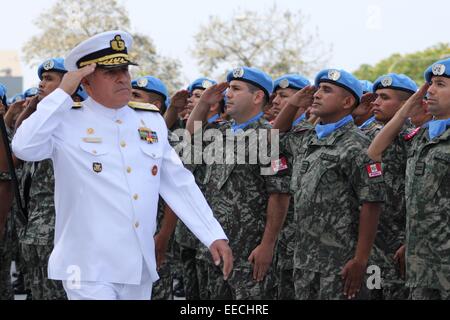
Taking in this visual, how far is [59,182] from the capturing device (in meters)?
4.82

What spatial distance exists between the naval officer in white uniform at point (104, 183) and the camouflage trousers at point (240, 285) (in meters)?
1.97

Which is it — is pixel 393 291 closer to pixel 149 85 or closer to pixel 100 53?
pixel 100 53

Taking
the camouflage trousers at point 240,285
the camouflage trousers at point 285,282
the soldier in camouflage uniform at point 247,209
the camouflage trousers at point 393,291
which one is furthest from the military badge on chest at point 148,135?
the camouflage trousers at point 285,282

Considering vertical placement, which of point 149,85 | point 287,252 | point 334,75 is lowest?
point 287,252

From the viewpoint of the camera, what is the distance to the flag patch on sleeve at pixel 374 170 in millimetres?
6324

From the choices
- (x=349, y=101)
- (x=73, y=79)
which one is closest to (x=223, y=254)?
(x=73, y=79)

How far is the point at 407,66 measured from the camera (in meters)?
75.7

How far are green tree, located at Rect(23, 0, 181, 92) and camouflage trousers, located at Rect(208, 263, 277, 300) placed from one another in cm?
2528

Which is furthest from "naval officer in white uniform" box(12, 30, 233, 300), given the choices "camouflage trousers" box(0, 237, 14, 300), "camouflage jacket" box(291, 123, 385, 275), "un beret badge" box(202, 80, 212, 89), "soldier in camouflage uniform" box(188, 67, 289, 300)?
"un beret badge" box(202, 80, 212, 89)

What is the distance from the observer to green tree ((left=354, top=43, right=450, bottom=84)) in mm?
73706

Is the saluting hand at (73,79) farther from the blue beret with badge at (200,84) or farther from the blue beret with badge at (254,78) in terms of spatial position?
the blue beret with badge at (200,84)

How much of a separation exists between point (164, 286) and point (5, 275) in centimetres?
176

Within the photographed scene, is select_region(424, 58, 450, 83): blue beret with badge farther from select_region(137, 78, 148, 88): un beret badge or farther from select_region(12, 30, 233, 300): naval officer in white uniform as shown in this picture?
select_region(137, 78, 148, 88): un beret badge
